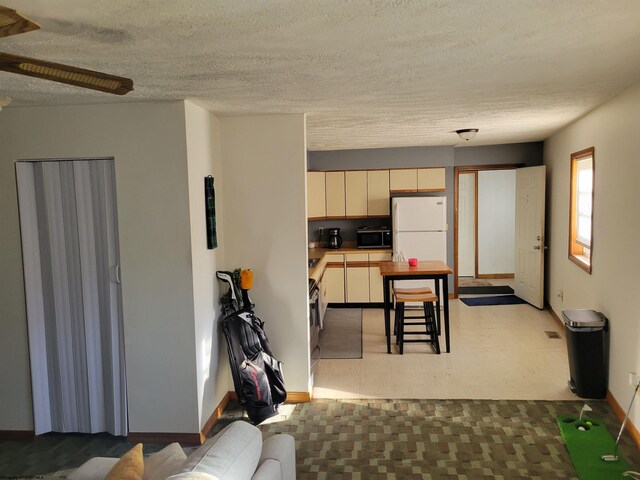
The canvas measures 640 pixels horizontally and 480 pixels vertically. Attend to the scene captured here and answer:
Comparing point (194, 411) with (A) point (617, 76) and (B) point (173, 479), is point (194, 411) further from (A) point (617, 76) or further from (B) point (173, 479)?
(A) point (617, 76)

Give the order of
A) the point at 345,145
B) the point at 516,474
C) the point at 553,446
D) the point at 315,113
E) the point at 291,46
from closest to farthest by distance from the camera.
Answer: the point at 291,46 < the point at 516,474 < the point at 553,446 < the point at 315,113 < the point at 345,145

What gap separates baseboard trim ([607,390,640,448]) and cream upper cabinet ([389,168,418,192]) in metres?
3.97

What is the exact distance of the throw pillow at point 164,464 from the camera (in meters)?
2.11

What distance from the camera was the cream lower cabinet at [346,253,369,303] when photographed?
751cm

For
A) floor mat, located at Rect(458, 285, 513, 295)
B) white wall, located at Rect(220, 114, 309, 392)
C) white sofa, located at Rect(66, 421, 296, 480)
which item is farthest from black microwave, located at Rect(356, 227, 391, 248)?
white sofa, located at Rect(66, 421, 296, 480)

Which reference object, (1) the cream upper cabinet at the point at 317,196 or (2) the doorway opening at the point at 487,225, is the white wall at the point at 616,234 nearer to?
(1) the cream upper cabinet at the point at 317,196

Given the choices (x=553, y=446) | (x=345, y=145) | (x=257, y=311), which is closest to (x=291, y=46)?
(x=257, y=311)

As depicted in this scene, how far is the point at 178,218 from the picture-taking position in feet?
11.9

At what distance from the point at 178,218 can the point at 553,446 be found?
290 cm

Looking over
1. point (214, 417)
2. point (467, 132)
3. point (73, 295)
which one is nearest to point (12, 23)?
point (73, 295)

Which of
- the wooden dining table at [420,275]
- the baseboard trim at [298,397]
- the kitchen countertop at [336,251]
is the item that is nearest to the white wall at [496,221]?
the kitchen countertop at [336,251]

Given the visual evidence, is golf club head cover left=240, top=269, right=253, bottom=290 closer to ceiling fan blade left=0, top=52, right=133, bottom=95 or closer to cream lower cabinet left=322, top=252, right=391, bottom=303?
ceiling fan blade left=0, top=52, right=133, bottom=95

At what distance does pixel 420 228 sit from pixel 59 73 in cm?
600

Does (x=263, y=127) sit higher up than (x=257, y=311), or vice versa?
(x=263, y=127)
